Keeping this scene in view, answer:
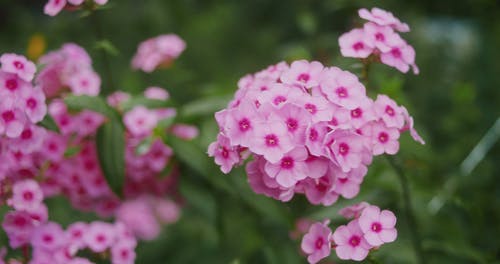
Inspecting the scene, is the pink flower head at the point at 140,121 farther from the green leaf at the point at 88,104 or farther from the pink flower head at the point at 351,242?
the pink flower head at the point at 351,242

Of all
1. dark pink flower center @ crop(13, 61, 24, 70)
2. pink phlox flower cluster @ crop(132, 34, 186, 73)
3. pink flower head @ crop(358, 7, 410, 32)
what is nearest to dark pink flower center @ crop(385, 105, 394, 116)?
pink flower head @ crop(358, 7, 410, 32)

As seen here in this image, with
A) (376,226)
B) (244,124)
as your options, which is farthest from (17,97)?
(376,226)

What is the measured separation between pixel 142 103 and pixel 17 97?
1.60 ft

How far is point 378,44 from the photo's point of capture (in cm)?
158

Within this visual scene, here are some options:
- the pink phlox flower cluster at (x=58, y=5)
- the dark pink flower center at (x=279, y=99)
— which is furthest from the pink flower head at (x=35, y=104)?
the dark pink flower center at (x=279, y=99)

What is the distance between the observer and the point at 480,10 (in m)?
3.84

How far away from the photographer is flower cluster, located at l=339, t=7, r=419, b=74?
1.58 metres

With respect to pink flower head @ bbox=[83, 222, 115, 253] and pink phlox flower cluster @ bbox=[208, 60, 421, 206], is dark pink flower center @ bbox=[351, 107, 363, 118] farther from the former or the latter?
pink flower head @ bbox=[83, 222, 115, 253]

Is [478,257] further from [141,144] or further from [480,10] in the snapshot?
[480,10]

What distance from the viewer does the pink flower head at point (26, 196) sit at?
1685mm

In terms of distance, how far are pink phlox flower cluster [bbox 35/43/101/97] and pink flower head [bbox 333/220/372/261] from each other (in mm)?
962

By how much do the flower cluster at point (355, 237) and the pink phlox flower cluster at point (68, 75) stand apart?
917mm

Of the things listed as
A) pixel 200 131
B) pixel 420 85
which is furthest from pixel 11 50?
pixel 420 85

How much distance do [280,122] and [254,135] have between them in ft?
0.20
